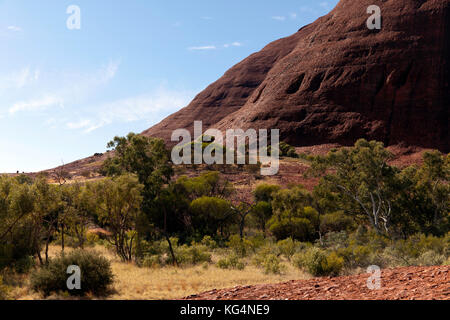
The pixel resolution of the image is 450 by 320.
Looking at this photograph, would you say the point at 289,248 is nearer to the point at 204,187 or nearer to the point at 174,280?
the point at 174,280

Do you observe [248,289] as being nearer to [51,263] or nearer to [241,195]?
[51,263]

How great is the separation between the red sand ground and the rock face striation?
53870 mm

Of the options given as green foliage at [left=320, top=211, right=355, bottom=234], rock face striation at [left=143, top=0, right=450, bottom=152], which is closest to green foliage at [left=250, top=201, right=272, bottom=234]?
green foliage at [left=320, top=211, right=355, bottom=234]

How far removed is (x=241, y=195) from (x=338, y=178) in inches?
487

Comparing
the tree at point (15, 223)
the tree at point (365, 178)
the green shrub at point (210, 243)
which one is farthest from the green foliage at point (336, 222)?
the tree at point (15, 223)

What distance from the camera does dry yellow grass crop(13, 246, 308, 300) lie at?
959cm

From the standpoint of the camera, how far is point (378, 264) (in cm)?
1162

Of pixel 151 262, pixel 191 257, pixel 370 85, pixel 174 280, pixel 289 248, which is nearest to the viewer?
pixel 174 280

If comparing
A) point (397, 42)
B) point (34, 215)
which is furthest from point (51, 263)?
point (397, 42)

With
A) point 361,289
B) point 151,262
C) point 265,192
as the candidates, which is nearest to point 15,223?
point 151,262

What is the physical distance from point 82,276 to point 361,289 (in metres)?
7.50

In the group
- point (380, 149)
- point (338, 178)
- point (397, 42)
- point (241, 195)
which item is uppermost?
point (397, 42)

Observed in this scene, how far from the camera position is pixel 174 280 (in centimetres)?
1148

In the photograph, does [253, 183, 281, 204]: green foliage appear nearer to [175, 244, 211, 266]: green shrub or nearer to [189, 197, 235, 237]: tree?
[189, 197, 235, 237]: tree
